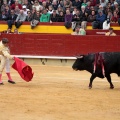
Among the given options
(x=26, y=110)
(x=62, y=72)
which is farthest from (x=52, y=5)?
(x=26, y=110)

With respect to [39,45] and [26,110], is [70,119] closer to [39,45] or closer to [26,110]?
[26,110]

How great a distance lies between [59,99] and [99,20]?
7.26m

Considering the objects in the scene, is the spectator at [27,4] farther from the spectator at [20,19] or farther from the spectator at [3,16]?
the spectator at [3,16]

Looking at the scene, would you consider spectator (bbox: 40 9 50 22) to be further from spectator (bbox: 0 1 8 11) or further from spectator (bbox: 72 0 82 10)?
spectator (bbox: 0 1 8 11)

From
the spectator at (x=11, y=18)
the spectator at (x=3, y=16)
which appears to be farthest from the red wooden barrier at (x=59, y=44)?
the spectator at (x=3, y=16)

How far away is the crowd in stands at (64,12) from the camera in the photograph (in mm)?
16516

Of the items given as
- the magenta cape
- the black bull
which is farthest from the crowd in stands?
the black bull

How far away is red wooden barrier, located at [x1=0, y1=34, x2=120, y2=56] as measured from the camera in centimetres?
1667

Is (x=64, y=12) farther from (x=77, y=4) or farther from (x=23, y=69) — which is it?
(x=23, y=69)

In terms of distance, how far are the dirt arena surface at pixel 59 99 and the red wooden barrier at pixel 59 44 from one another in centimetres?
335

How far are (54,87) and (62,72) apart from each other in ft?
10.9

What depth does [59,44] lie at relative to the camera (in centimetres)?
1714

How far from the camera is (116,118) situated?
25.8 ft

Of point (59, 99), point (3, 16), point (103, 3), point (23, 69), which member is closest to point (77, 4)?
point (103, 3)
